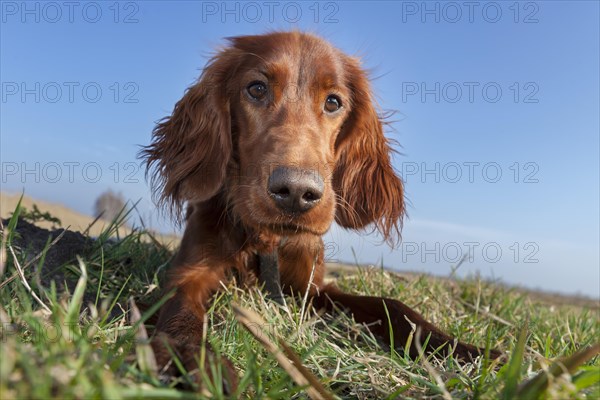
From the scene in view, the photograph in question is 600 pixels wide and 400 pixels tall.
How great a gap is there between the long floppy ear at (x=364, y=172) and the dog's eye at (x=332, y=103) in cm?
27

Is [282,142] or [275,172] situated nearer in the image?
[275,172]

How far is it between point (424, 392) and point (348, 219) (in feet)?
6.52

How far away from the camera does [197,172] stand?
2.95 metres

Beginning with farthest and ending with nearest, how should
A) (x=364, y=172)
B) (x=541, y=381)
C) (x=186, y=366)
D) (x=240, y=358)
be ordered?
1. (x=364, y=172)
2. (x=240, y=358)
3. (x=186, y=366)
4. (x=541, y=381)

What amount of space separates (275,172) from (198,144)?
947mm

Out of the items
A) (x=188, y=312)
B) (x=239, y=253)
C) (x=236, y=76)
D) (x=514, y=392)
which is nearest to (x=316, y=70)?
(x=236, y=76)

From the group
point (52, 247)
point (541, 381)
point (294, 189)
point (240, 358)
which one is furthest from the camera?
point (52, 247)

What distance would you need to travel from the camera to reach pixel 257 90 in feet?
9.00

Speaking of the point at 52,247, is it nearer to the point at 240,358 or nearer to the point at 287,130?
the point at 287,130

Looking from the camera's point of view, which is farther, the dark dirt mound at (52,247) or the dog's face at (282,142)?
the dark dirt mound at (52,247)

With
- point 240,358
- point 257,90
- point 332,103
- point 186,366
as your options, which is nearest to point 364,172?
point 332,103

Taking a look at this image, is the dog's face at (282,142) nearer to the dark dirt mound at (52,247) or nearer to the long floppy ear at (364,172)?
the long floppy ear at (364,172)

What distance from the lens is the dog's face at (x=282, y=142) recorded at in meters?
2.27

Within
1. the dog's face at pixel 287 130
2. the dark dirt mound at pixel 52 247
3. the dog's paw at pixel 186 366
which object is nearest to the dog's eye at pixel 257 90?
the dog's face at pixel 287 130
